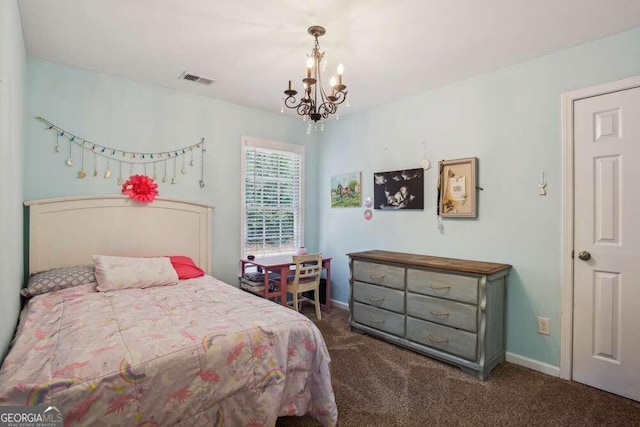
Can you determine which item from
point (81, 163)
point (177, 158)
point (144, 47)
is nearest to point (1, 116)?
point (144, 47)

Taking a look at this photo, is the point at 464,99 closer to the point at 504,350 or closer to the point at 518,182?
the point at 518,182

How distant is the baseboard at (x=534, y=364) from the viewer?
8.02ft

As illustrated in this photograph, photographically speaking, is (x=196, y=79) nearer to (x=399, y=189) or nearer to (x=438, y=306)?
(x=399, y=189)

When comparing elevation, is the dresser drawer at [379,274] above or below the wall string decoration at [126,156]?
below

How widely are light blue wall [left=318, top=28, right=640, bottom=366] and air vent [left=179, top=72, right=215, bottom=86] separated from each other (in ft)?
6.23

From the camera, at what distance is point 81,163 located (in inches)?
112

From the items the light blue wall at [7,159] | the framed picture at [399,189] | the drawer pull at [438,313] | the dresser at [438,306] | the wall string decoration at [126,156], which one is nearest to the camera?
the light blue wall at [7,159]

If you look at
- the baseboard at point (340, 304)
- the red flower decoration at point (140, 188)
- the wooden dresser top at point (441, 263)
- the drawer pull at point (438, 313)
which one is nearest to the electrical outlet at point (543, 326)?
the wooden dresser top at point (441, 263)

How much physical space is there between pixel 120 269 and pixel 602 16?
148 inches

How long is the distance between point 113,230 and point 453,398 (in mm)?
3043

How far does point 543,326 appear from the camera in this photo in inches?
98.6

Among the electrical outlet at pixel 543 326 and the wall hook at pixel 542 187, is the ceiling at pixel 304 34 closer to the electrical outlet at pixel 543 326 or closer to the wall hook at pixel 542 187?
the wall hook at pixel 542 187

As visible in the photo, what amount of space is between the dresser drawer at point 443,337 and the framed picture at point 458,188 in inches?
40.3

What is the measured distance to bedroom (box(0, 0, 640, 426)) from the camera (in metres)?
2.17
